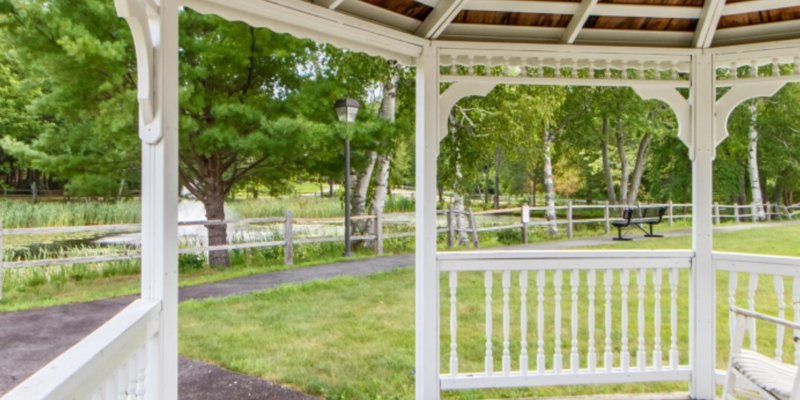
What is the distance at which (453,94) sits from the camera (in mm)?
2846

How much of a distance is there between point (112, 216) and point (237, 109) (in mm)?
3765

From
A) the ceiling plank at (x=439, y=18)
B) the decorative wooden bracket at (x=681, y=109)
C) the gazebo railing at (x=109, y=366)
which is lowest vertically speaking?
the gazebo railing at (x=109, y=366)

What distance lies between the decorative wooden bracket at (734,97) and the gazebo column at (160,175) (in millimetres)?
2841

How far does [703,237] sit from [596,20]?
4.53 feet

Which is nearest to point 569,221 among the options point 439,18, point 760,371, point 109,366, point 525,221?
point 525,221

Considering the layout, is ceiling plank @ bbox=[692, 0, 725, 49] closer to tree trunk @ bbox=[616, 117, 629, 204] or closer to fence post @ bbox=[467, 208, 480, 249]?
fence post @ bbox=[467, 208, 480, 249]

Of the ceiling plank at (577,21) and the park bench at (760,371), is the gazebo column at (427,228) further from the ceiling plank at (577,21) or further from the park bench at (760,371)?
the park bench at (760,371)

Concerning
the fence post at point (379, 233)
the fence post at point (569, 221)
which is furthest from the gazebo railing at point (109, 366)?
the fence post at point (569, 221)

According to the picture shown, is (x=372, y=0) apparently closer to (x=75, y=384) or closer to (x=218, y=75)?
(x=75, y=384)

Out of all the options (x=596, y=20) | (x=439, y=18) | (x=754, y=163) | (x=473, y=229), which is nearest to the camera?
(x=439, y=18)

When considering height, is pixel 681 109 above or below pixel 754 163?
below

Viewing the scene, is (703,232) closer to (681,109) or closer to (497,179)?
(681,109)

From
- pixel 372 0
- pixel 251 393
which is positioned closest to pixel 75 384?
pixel 372 0

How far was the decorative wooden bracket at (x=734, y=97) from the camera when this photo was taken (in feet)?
9.46
